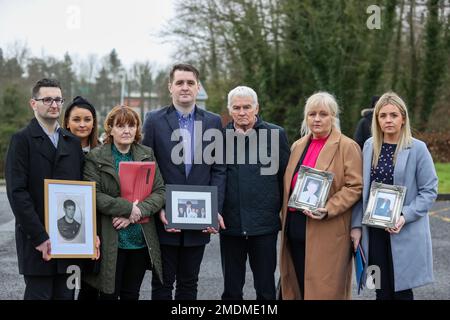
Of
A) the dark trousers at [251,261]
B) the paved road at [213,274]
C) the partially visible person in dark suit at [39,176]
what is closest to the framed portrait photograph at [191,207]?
the dark trousers at [251,261]

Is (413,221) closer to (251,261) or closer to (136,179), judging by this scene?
(251,261)

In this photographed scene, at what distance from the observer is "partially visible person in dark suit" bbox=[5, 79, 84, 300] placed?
4.31 m

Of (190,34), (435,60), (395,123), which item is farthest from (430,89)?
(395,123)

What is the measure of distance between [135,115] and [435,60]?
2447 centimetres

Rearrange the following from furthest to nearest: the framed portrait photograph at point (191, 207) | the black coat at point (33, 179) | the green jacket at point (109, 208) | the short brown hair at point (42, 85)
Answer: the framed portrait photograph at point (191, 207) < the green jacket at point (109, 208) < the short brown hair at point (42, 85) < the black coat at point (33, 179)

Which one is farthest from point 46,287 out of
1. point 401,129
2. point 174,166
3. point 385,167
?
point 401,129

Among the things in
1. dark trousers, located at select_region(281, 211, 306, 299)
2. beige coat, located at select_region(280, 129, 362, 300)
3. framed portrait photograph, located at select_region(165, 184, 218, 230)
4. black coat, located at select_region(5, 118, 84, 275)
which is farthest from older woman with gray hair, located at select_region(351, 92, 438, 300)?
black coat, located at select_region(5, 118, 84, 275)

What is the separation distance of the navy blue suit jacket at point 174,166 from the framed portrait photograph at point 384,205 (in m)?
1.24

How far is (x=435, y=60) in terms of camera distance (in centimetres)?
2681

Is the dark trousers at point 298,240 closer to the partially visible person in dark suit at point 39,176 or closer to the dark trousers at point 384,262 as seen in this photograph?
the dark trousers at point 384,262

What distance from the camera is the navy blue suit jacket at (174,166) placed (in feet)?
16.4

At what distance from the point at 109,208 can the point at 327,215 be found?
1.76 m

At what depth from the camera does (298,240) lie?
16.6ft

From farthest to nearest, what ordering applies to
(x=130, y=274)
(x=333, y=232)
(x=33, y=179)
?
(x=333, y=232), (x=130, y=274), (x=33, y=179)
